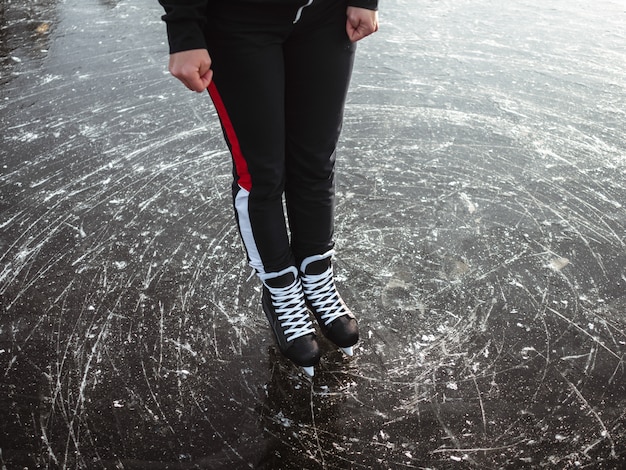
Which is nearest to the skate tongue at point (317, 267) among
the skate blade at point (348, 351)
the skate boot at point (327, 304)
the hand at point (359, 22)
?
the skate boot at point (327, 304)

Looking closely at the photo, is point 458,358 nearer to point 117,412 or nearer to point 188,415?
point 188,415

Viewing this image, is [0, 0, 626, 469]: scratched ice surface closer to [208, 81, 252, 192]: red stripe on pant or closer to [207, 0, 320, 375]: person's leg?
[207, 0, 320, 375]: person's leg

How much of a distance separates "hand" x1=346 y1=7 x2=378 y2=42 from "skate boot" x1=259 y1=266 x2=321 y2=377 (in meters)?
0.57

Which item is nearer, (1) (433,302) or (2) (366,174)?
(1) (433,302)

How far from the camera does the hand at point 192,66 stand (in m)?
1.17

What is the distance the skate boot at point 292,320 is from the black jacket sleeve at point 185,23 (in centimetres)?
58

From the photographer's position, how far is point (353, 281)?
185 cm

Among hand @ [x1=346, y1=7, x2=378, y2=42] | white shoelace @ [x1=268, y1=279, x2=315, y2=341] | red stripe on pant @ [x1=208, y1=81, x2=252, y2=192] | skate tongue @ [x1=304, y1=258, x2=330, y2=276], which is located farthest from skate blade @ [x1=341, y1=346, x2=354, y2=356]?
hand @ [x1=346, y1=7, x2=378, y2=42]

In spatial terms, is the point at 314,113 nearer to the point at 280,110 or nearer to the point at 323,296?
the point at 280,110

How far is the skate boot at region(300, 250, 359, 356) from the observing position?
5.16 feet

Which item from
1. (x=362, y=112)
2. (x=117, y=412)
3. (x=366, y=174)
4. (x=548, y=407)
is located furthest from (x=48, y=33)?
(x=548, y=407)

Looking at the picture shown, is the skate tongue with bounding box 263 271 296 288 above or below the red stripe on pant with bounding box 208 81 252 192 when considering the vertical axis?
below

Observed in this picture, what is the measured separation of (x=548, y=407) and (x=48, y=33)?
3.41 metres

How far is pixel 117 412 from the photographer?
4.76 ft
